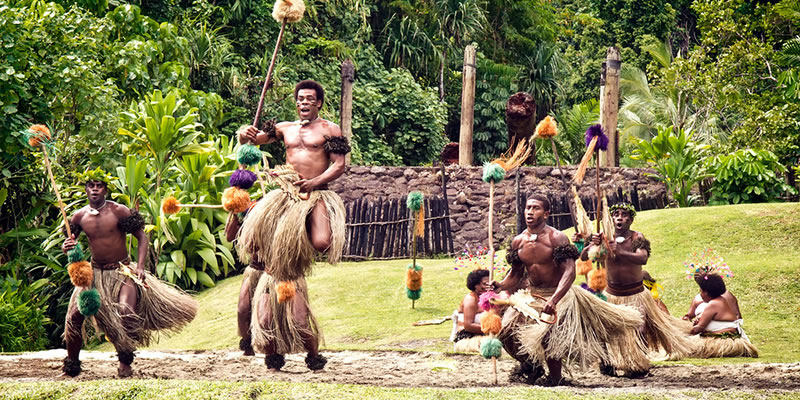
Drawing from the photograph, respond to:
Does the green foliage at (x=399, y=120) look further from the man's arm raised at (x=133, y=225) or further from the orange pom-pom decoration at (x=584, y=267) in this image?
the man's arm raised at (x=133, y=225)

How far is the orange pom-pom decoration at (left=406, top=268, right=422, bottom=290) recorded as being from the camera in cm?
880

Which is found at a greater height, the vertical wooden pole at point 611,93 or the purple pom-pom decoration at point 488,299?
the vertical wooden pole at point 611,93

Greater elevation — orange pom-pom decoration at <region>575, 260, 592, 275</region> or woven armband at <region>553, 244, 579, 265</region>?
woven armband at <region>553, 244, 579, 265</region>

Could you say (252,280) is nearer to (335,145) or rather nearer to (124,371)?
(124,371)

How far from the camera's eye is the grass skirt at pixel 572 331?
541 cm

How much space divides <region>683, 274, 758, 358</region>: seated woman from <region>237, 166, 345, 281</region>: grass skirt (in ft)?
9.19

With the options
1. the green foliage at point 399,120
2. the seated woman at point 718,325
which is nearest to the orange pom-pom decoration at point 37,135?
the seated woman at point 718,325

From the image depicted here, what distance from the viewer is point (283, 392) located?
4.79m

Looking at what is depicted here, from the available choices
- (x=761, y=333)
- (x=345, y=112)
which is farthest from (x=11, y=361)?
(x=345, y=112)

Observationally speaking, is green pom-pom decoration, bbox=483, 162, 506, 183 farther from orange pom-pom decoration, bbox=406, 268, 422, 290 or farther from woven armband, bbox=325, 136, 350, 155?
orange pom-pom decoration, bbox=406, 268, 422, 290

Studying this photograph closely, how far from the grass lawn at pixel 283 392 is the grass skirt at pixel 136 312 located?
35.2 inches

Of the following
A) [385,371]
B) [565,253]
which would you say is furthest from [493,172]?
[385,371]

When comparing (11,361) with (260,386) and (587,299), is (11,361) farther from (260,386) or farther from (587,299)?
(587,299)

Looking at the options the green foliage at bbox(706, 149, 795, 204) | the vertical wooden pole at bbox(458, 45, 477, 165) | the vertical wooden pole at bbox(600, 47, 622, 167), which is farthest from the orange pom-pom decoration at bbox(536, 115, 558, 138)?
the vertical wooden pole at bbox(600, 47, 622, 167)
